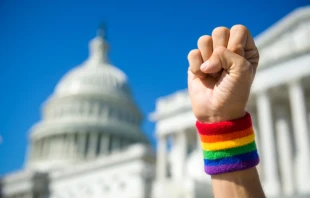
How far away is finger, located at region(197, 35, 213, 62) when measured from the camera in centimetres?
306

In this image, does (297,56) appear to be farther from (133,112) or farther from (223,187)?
(133,112)

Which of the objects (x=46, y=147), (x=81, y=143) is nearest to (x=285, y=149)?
(x=81, y=143)

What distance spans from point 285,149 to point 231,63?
125 ft

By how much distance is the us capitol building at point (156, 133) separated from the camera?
121 feet

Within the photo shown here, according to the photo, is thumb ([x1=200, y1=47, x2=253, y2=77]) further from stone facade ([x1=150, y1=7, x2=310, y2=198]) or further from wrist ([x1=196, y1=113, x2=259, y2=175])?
stone facade ([x1=150, y1=7, x2=310, y2=198])

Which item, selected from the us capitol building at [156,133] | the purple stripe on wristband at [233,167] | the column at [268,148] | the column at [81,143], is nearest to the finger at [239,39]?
the purple stripe on wristband at [233,167]

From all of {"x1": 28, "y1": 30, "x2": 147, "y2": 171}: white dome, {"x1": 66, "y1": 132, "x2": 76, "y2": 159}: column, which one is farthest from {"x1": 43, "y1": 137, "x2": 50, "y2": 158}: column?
{"x1": 66, "y1": 132, "x2": 76, "y2": 159}: column

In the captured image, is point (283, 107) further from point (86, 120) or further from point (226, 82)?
point (86, 120)

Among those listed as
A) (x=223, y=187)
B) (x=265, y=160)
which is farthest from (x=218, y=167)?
(x=265, y=160)

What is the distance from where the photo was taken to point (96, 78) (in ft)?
329

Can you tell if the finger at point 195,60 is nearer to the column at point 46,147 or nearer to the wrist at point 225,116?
the wrist at point 225,116

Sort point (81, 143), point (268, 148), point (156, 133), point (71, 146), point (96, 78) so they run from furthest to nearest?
point (96, 78) → point (81, 143) → point (71, 146) → point (156, 133) → point (268, 148)

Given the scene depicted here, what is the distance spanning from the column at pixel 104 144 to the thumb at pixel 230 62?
282 ft

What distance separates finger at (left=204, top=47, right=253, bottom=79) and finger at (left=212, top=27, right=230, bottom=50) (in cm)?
12
